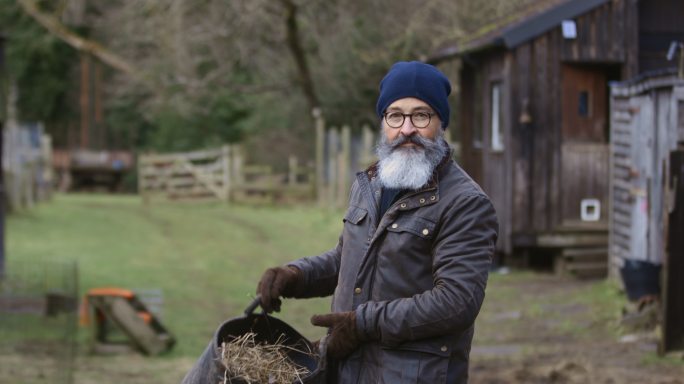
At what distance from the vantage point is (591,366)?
9.46 meters

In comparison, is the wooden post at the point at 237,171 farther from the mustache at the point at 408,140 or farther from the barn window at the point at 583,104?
the mustache at the point at 408,140

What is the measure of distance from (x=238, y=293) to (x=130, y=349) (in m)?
3.98

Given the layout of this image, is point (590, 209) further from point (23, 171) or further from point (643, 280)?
point (23, 171)

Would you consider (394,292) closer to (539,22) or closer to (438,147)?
(438,147)

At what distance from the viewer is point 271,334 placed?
4.27 m

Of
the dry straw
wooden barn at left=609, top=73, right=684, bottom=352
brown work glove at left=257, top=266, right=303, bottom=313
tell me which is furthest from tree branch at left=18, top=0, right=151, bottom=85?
the dry straw

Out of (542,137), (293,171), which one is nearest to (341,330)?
(542,137)

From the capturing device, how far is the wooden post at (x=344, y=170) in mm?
27072

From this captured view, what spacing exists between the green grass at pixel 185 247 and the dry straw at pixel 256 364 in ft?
24.3

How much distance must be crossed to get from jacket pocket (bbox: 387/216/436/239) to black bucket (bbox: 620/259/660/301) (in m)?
8.26

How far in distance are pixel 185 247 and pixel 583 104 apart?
8148mm

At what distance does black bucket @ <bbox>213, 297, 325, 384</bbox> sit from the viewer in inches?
163

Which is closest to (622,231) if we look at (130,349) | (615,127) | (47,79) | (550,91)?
(615,127)

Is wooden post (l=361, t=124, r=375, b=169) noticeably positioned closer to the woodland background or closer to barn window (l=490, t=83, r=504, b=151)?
the woodland background
